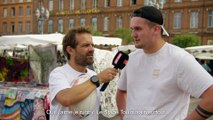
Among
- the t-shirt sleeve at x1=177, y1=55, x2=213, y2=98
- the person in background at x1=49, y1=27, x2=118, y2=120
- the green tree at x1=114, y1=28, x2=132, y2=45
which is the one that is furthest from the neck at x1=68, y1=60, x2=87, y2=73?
the green tree at x1=114, y1=28, x2=132, y2=45

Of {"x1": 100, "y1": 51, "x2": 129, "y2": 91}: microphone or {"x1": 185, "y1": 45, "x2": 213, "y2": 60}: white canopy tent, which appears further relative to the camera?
{"x1": 185, "y1": 45, "x2": 213, "y2": 60}: white canopy tent

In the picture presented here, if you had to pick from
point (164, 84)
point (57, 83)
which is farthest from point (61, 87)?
point (164, 84)

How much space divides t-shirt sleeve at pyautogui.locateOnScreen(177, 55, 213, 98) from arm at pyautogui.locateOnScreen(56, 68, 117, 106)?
0.42m

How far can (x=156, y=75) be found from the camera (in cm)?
233

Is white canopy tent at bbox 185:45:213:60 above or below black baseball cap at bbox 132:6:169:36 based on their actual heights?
below

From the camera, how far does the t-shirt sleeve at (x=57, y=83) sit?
239 centimetres

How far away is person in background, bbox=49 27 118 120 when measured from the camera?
2.30 metres

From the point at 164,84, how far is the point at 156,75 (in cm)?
8

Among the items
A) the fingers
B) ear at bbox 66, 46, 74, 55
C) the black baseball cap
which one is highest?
the black baseball cap

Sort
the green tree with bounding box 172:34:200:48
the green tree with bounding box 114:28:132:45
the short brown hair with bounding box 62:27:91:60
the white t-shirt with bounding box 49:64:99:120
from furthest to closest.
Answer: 1. the green tree with bounding box 114:28:132:45
2. the green tree with bounding box 172:34:200:48
3. the short brown hair with bounding box 62:27:91:60
4. the white t-shirt with bounding box 49:64:99:120

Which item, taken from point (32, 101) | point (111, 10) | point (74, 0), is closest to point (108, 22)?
point (111, 10)

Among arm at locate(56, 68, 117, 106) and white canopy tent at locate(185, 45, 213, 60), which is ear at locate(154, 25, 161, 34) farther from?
white canopy tent at locate(185, 45, 213, 60)

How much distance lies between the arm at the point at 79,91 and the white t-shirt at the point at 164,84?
21 cm

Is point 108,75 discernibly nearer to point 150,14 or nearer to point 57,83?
point 57,83
